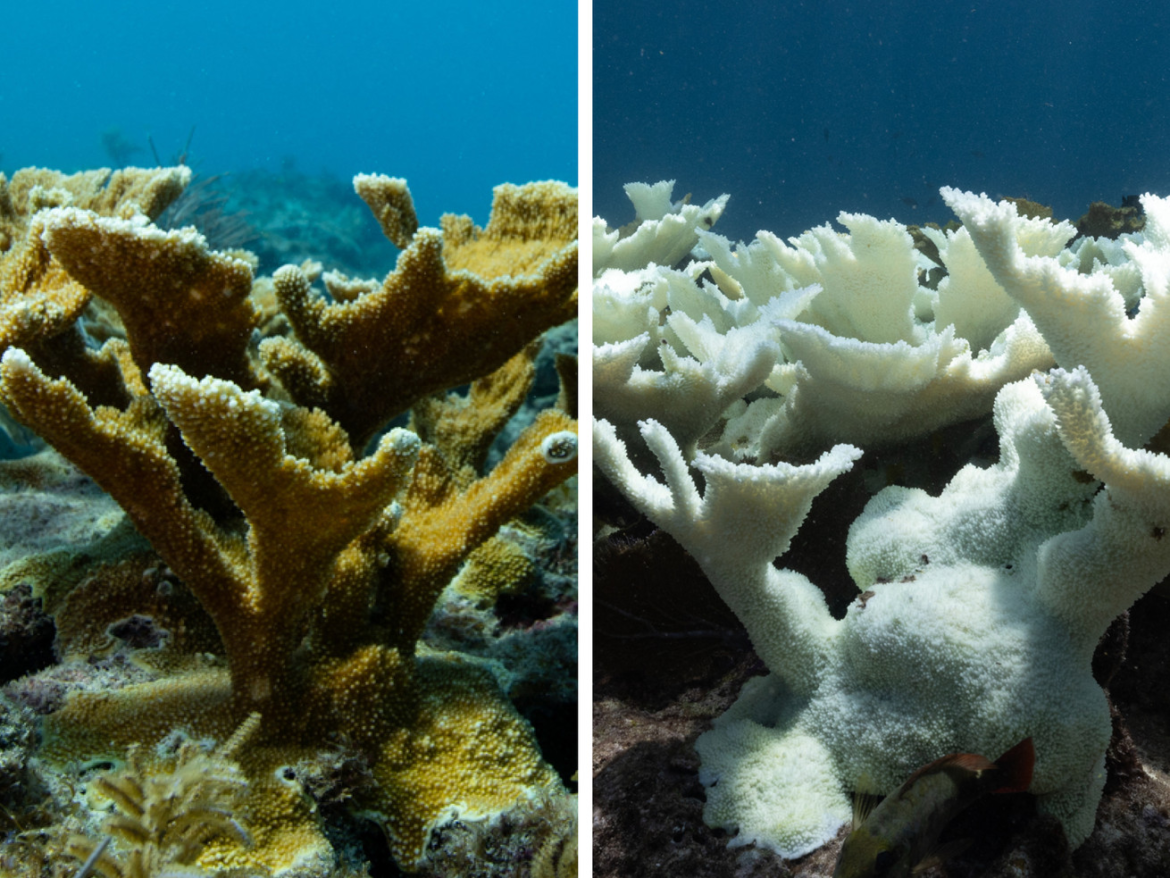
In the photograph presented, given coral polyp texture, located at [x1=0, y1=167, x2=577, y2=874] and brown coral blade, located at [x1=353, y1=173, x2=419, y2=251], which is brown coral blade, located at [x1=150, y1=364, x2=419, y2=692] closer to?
coral polyp texture, located at [x1=0, y1=167, x2=577, y2=874]

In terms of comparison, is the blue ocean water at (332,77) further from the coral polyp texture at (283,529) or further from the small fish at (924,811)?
the small fish at (924,811)

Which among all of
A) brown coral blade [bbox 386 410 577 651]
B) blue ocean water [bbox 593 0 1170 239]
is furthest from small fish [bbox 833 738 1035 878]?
blue ocean water [bbox 593 0 1170 239]

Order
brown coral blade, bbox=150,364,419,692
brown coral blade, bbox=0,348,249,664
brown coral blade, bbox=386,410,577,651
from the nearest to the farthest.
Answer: brown coral blade, bbox=150,364,419,692
brown coral blade, bbox=0,348,249,664
brown coral blade, bbox=386,410,577,651

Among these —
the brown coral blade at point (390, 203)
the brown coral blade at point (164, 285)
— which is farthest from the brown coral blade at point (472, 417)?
the brown coral blade at point (164, 285)

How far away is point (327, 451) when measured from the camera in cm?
116

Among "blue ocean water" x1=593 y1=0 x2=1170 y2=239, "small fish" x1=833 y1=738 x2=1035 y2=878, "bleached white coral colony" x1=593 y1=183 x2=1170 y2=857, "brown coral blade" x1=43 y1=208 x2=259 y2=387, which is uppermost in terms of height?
"blue ocean water" x1=593 y1=0 x2=1170 y2=239

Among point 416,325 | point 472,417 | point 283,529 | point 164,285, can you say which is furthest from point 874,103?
point 283,529

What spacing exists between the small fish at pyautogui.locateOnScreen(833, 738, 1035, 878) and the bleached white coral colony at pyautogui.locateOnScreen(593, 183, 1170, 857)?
4cm

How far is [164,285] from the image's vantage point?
1062 mm

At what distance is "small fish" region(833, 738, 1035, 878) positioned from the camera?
65cm

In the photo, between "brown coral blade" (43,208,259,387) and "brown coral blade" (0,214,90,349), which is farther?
"brown coral blade" (0,214,90,349)

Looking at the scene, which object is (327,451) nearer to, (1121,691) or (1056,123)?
(1121,691)

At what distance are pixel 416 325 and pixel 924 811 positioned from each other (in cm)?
99

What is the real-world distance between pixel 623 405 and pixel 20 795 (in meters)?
0.92
